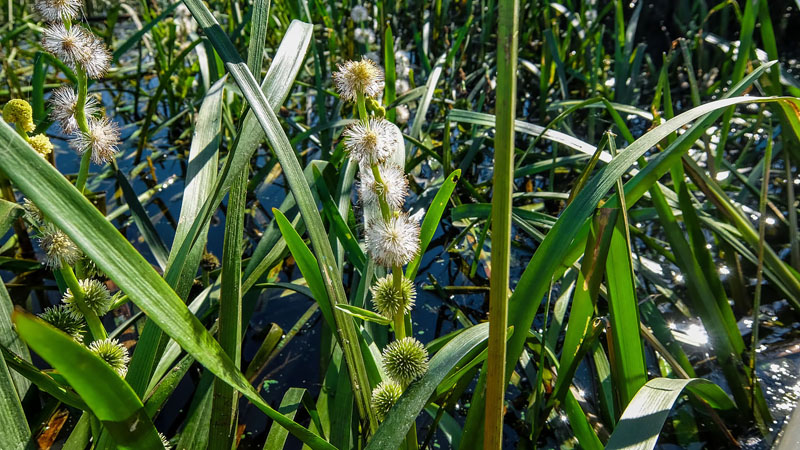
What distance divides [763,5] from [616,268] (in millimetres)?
1714

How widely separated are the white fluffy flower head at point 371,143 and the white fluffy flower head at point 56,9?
59cm

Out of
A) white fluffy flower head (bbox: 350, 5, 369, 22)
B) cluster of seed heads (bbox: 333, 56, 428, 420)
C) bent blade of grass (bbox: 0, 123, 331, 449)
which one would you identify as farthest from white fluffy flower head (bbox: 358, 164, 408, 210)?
white fluffy flower head (bbox: 350, 5, 369, 22)

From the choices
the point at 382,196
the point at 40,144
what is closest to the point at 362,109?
the point at 382,196

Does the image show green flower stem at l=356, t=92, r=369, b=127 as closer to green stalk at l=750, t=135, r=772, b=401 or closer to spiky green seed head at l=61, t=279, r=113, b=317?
spiky green seed head at l=61, t=279, r=113, b=317

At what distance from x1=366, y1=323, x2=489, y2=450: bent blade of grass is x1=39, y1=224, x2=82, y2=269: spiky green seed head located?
2.15ft

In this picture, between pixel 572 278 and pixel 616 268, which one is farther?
pixel 572 278

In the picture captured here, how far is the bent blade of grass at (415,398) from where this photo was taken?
859 mm

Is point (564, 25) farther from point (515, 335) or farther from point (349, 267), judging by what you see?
point (515, 335)

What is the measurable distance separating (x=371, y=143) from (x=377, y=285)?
1.03 ft

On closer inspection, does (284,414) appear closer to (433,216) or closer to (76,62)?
(433,216)

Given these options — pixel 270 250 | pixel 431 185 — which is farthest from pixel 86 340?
pixel 431 185

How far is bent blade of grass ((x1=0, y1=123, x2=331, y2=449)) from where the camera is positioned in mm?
653

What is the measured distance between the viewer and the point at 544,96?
10.6ft

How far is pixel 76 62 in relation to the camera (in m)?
1.04
